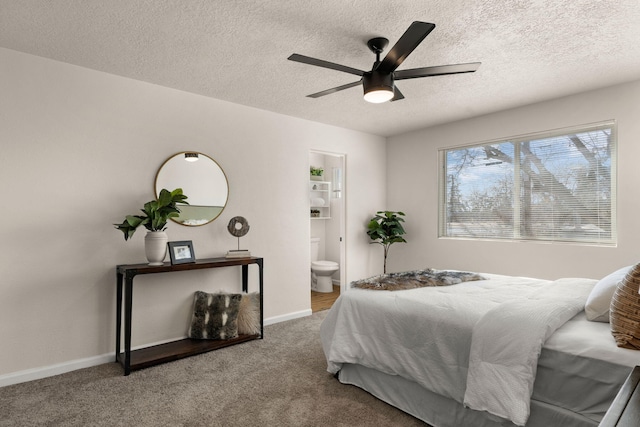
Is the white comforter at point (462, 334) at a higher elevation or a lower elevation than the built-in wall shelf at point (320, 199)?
lower

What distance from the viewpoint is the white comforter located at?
165cm

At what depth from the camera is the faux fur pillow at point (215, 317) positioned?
3383mm

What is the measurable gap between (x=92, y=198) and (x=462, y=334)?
3.01 meters

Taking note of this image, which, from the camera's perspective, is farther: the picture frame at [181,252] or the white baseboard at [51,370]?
the picture frame at [181,252]

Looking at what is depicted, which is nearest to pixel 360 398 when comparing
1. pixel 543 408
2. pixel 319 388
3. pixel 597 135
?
pixel 319 388

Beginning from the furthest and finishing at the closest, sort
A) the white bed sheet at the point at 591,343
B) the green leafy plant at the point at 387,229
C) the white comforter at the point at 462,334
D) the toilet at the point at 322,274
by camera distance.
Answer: the toilet at the point at 322,274 → the green leafy plant at the point at 387,229 → the white comforter at the point at 462,334 → the white bed sheet at the point at 591,343

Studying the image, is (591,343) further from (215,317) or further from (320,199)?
(320,199)

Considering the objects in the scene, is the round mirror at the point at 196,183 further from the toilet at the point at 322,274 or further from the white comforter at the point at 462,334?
the toilet at the point at 322,274

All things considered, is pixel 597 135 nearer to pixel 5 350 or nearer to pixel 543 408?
pixel 543 408

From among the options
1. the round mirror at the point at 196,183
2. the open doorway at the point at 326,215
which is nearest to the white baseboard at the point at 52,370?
the round mirror at the point at 196,183

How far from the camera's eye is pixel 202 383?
2.60m

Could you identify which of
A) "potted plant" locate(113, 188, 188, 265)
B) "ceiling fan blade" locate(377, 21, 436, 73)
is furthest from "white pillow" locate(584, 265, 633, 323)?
"potted plant" locate(113, 188, 188, 265)

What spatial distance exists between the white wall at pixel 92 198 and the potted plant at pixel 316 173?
→ 1.91 metres

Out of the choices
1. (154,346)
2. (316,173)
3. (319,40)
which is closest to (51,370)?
(154,346)
